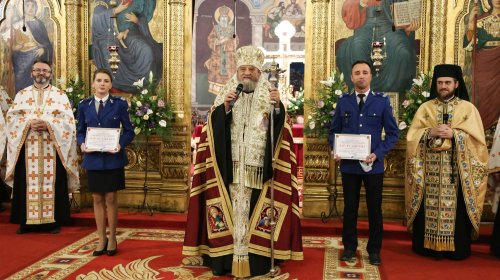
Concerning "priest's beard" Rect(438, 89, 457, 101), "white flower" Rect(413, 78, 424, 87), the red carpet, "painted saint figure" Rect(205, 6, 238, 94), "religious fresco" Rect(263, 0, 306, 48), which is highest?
"religious fresco" Rect(263, 0, 306, 48)

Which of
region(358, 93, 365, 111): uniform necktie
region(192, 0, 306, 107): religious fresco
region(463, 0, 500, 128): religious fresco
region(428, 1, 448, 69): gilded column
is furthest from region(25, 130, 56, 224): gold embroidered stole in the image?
region(192, 0, 306, 107): religious fresco

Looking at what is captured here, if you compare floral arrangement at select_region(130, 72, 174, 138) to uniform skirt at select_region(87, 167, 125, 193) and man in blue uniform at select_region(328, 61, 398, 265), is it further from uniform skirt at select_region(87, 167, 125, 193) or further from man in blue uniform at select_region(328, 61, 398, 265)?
man in blue uniform at select_region(328, 61, 398, 265)

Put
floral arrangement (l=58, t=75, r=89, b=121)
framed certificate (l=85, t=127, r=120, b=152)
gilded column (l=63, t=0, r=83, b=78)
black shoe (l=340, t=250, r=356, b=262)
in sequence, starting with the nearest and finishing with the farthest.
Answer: framed certificate (l=85, t=127, r=120, b=152) → black shoe (l=340, t=250, r=356, b=262) → floral arrangement (l=58, t=75, r=89, b=121) → gilded column (l=63, t=0, r=83, b=78)

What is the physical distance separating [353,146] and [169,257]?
8.15 feet

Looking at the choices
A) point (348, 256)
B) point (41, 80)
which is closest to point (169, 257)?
point (348, 256)

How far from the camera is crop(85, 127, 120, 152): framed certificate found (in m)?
5.44

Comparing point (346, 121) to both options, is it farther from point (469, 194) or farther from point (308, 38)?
point (308, 38)

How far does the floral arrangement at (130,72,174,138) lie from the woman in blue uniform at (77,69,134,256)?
4.93ft

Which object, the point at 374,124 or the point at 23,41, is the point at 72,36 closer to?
the point at 23,41

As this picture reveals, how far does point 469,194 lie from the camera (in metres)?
5.72

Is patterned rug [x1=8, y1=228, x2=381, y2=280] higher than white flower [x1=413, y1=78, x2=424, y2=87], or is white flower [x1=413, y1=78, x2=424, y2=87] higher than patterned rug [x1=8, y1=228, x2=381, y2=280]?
white flower [x1=413, y1=78, x2=424, y2=87]

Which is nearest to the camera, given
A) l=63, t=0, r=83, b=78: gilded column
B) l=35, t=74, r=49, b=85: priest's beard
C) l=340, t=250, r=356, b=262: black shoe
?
l=340, t=250, r=356, b=262: black shoe

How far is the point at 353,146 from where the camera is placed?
209 inches

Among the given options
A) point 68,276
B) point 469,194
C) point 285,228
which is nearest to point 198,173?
point 285,228
